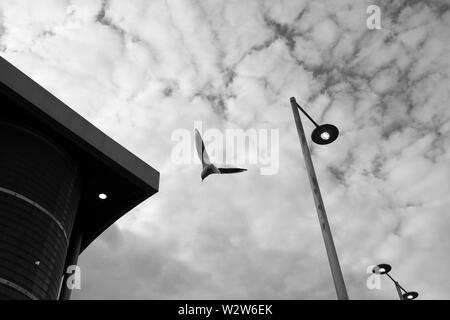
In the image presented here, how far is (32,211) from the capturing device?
2627cm

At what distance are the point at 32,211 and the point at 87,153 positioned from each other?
686 centimetres

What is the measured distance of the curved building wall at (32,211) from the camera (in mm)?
24266

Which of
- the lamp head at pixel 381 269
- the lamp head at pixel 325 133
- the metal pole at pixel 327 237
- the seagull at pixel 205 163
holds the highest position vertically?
the seagull at pixel 205 163

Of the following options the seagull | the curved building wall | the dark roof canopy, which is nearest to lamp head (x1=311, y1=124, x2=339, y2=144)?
the seagull

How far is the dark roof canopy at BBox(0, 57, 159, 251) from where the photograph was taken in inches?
1091

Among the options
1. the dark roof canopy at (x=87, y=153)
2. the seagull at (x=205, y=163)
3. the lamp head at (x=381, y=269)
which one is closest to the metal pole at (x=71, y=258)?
the dark roof canopy at (x=87, y=153)

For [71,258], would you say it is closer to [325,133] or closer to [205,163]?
[205,163]

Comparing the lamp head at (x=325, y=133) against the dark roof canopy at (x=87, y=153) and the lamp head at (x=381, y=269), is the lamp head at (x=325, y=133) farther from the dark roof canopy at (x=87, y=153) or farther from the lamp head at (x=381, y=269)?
the dark roof canopy at (x=87, y=153)

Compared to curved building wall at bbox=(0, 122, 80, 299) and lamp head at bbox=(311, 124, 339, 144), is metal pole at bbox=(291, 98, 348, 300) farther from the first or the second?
curved building wall at bbox=(0, 122, 80, 299)

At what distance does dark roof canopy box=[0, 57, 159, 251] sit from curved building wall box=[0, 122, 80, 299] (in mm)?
1294

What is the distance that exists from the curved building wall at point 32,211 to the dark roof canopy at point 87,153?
1.29 metres
